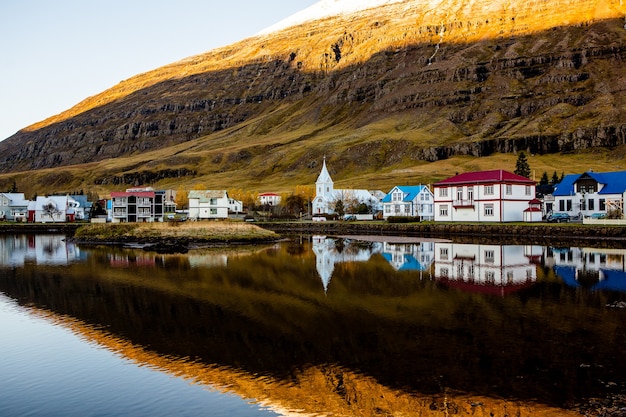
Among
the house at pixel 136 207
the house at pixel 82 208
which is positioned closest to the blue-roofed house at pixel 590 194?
the house at pixel 136 207

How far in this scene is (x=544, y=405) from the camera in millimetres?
15086

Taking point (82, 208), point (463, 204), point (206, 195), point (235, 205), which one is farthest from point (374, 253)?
point (82, 208)

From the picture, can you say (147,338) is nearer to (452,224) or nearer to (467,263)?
(467,263)

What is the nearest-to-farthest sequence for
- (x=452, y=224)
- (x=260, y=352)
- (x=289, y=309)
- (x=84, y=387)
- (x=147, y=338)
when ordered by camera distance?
(x=84, y=387)
(x=260, y=352)
(x=147, y=338)
(x=289, y=309)
(x=452, y=224)

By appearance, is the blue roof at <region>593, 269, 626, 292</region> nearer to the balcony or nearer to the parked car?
the balcony

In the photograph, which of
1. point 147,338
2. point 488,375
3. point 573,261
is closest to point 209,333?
point 147,338

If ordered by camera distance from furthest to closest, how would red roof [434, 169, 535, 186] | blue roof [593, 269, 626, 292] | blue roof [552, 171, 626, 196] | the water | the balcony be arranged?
the balcony < blue roof [552, 171, 626, 196] < red roof [434, 169, 535, 186] < blue roof [593, 269, 626, 292] < the water

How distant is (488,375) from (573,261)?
32.1m

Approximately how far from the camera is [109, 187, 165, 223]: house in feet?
364

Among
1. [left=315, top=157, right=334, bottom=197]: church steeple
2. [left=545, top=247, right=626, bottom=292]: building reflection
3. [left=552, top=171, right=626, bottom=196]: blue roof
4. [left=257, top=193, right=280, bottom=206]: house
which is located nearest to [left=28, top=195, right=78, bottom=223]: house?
[left=257, top=193, right=280, bottom=206]: house

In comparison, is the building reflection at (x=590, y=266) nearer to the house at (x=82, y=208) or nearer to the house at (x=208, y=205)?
the house at (x=208, y=205)

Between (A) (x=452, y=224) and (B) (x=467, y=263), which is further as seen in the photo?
(A) (x=452, y=224)

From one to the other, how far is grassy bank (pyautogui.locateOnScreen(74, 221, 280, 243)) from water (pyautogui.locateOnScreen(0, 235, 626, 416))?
29164mm

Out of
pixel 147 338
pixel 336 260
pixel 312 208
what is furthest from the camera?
pixel 312 208
